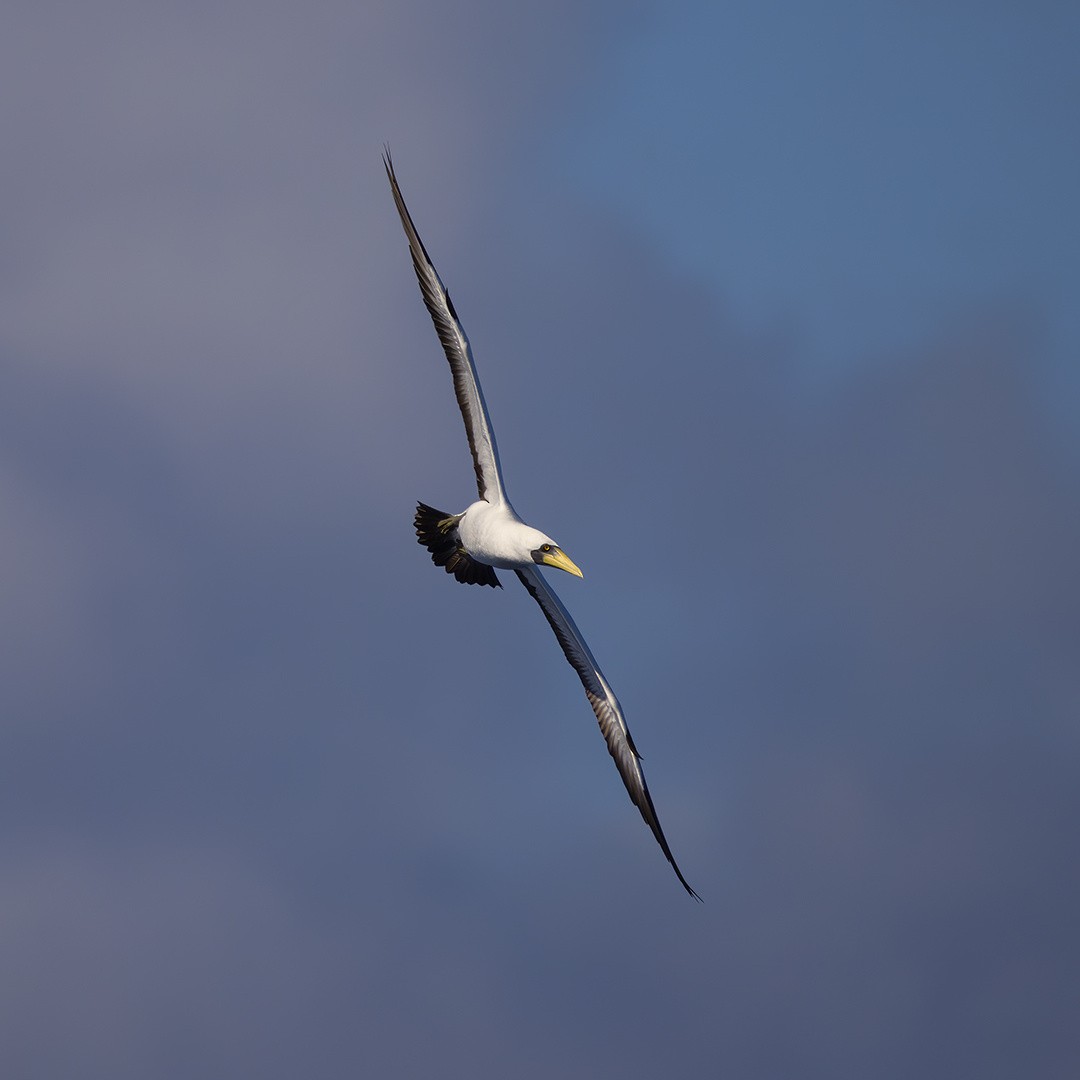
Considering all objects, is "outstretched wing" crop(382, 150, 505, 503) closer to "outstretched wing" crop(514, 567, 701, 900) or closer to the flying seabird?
the flying seabird

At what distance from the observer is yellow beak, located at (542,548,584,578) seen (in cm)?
1920

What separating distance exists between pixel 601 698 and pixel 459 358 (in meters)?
6.75

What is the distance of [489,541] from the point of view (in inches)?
782

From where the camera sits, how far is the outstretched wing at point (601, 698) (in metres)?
21.5

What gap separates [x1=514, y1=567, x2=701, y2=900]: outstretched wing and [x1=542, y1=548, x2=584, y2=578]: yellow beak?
1.87m

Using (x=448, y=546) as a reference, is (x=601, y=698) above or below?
below

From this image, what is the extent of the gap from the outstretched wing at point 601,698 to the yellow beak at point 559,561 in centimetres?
187

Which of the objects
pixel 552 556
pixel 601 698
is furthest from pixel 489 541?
pixel 601 698

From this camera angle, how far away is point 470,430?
65.4 feet

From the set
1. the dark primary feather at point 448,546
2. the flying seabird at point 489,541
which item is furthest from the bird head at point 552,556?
the dark primary feather at point 448,546

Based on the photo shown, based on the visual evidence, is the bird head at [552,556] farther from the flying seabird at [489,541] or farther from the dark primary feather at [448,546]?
the dark primary feather at [448,546]

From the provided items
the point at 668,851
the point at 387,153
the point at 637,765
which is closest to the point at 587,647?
the point at 637,765

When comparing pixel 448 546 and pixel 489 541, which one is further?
pixel 448 546

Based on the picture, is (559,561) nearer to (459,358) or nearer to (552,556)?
(552,556)
